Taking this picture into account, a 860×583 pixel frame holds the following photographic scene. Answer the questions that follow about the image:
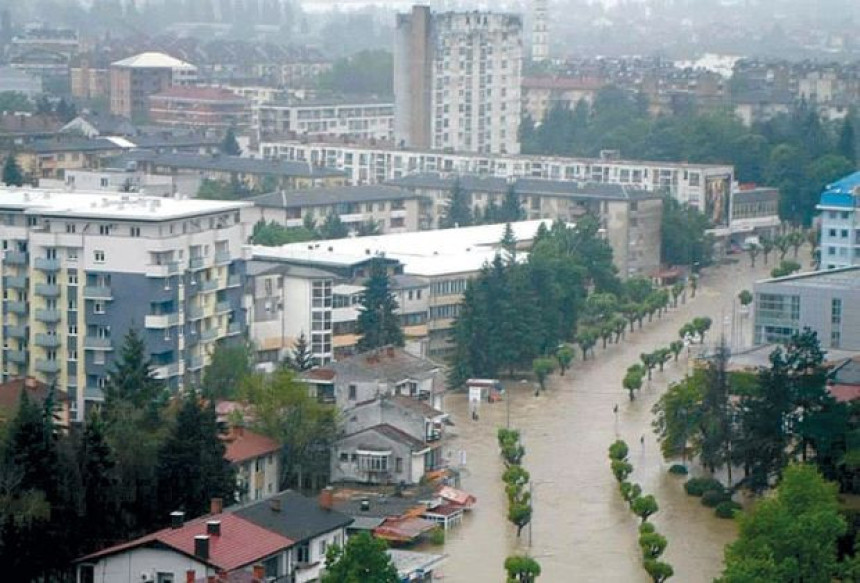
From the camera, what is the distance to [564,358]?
504 inches

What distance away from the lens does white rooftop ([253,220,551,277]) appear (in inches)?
524

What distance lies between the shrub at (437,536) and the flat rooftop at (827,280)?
381cm

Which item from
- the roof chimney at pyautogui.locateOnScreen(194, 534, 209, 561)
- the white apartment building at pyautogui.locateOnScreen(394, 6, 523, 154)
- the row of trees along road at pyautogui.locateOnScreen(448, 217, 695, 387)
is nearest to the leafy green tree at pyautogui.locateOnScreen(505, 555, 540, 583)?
the roof chimney at pyautogui.locateOnScreen(194, 534, 209, 561)

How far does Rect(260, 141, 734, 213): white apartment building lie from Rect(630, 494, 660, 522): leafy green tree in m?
8.72

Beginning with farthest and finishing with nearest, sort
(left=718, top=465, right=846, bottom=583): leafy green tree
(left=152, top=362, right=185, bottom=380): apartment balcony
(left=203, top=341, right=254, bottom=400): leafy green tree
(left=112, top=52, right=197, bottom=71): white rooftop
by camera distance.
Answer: (left=112, top=52, right=197, bottom=71): white rooftop → (left=152, top=362, right=185, bottom=380): apartment balcony → (left=203, top=341, right=254, bottom=400): leafy green tree → (left=718, top=465, right=846, bottom=583): leafy green tree

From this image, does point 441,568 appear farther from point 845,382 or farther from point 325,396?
point 845,382

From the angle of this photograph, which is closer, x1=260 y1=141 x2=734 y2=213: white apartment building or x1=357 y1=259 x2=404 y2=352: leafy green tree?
x1=357 y1=259 x2=404 y2=352: leafy green tree

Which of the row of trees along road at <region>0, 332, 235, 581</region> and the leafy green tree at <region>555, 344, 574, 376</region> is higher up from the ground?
the row of trees along road at <region>0, 332, 235, 581</region>

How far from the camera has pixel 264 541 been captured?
809cm

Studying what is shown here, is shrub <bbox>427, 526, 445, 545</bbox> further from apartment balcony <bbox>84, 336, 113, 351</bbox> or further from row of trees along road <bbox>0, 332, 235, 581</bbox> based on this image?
apartment balcony <bbox>84, 336, 113, 351</bbox>

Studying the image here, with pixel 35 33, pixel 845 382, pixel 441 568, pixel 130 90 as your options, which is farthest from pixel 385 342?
pixel 35 33

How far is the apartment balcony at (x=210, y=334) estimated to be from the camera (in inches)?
443

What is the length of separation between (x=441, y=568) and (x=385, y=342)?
10.9 feet

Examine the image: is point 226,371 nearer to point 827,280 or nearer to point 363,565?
point 363,565
